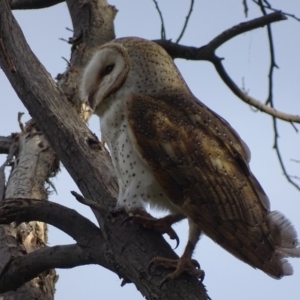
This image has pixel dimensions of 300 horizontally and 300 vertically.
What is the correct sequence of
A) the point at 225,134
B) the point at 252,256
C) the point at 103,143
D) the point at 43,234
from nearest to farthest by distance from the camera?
the point at 252,256, the point at 225,134, the point at 103,143, the point at 43,234

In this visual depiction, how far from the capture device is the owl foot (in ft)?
12.8

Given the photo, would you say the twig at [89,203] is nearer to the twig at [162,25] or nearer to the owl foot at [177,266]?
the owl foot at [177,266]

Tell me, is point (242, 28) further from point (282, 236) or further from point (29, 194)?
point (282, 236)

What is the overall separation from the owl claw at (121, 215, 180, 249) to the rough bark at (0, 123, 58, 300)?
0.70m

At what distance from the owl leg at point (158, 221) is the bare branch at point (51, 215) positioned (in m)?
0.18

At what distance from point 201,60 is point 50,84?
175 centimetres

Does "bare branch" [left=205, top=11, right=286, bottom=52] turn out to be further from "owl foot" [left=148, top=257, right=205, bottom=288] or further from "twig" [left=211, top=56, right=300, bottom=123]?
"owl foot" [left=148, top=257, right=205, bottom=288]

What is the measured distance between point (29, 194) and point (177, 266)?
172 centimetres

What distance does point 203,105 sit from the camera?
465 cm

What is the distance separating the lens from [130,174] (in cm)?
430

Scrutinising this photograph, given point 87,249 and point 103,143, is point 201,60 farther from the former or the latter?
point 87,249

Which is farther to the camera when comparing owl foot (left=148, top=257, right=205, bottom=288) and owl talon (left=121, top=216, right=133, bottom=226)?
owl talon (left=121, top=216, right=133, bottom=226)

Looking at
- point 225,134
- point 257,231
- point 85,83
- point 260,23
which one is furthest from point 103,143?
point 260,23

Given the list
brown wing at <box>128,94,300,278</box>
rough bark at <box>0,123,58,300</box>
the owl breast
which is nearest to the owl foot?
brown wing at <box>128,94,300,278</box>
